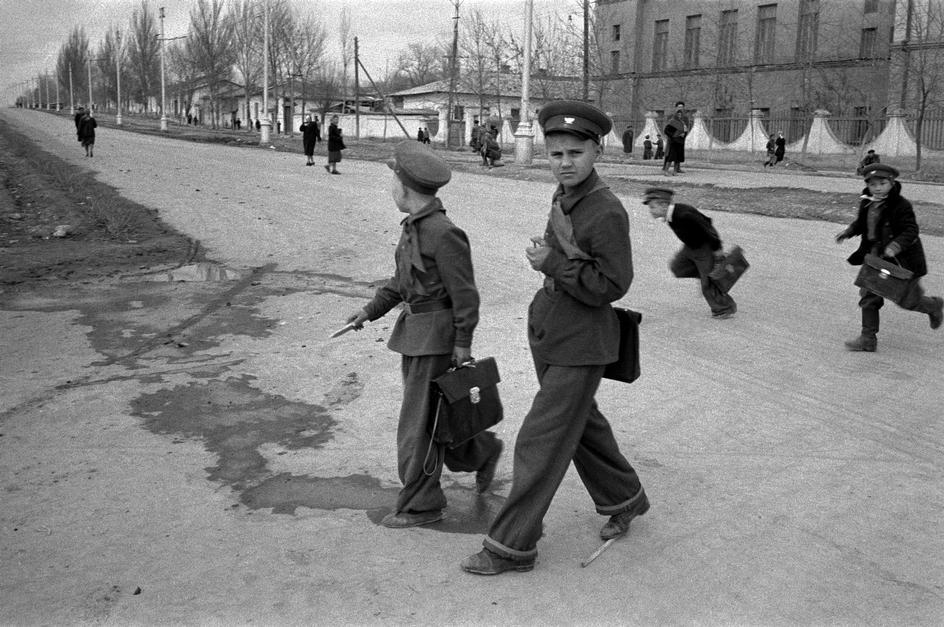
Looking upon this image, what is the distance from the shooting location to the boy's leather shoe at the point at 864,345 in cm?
780

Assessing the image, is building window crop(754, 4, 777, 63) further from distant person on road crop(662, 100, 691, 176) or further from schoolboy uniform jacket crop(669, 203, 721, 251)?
schoolboy uniform jacket crop(669, 203, 721, 251)

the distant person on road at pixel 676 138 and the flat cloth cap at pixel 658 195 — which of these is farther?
the distant person on road at pixel 676 138

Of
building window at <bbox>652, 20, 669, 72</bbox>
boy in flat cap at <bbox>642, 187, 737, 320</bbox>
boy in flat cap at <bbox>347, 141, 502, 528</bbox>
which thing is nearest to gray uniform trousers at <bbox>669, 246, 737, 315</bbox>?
boy in flat cap at <bbox>642, 187, 737, 320</bbox>

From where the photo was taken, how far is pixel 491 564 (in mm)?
3896

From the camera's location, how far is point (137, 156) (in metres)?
33.1

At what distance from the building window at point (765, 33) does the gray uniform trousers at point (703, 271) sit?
45.0m

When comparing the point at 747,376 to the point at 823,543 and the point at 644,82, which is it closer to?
the point at 823,543

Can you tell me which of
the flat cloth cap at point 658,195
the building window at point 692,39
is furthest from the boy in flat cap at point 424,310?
the building window at point 692,39

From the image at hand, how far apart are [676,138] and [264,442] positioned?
21.7 meters

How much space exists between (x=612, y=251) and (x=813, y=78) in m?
48.7

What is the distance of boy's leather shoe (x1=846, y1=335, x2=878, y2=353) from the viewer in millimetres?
7797

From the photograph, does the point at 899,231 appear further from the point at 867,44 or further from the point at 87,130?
the point at 867,44

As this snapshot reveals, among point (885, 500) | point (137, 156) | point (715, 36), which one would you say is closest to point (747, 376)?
point (885, 500)

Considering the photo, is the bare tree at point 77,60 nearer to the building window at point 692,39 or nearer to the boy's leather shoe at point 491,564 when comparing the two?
the building window at point 692,39
